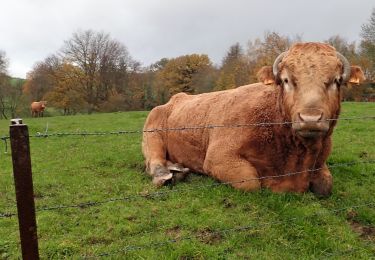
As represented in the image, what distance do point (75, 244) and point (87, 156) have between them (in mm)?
6801

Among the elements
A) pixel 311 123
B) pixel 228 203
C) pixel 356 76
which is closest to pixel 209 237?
pixel 228 203

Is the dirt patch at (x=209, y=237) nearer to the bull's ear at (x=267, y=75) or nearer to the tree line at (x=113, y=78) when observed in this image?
the bull's ear at (x=267, y=75)

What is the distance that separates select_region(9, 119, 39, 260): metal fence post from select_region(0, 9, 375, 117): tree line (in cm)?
4422

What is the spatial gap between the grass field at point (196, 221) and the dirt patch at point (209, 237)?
1 centimetres

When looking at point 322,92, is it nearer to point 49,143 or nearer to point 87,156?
point 87,156

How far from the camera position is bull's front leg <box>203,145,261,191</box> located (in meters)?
6.68

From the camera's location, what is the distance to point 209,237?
516cm

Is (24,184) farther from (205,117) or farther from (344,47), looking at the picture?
(344,47)

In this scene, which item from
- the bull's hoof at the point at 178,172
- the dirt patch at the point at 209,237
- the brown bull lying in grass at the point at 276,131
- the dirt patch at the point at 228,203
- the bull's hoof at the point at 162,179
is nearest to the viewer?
the dirt patch at the point at 209,237

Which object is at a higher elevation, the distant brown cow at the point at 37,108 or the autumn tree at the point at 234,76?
the autumn tree at the point at 234,76

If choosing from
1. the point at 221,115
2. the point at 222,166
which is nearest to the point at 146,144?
the point at 221,115

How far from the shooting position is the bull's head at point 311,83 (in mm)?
5426

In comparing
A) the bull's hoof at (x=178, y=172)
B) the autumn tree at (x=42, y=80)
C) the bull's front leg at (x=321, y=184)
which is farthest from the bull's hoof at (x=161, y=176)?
the autumn tree at (x=42, y=80)

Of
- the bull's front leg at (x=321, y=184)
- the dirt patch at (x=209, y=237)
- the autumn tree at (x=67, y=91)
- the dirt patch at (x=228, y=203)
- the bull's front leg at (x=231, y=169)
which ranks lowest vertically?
the dirt patch at (x=209, y=237)
